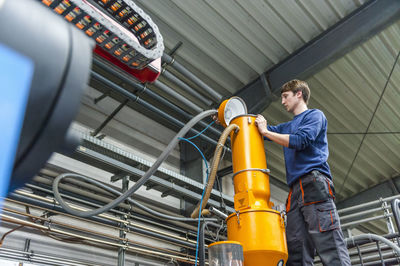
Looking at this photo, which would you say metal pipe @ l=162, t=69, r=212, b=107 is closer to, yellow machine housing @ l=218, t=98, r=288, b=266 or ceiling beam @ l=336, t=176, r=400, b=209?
yellow machine housing @ l=218, t=98, r=288, b=266

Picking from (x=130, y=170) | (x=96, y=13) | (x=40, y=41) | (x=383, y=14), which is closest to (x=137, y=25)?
(x=96, y=13)

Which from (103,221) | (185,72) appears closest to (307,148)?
(103,221)

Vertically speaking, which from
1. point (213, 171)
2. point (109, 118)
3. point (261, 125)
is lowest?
point (213, 171)

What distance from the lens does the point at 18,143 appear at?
1.15ft

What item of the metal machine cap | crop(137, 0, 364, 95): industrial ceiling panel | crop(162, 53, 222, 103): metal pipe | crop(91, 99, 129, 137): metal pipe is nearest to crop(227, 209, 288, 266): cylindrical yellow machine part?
the metal machine cap

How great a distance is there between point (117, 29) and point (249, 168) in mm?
1063

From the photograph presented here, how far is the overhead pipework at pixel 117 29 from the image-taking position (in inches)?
45.3

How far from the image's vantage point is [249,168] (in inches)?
75.8

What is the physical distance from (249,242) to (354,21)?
9.39 feet

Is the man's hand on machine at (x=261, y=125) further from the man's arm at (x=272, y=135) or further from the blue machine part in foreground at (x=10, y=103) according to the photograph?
the blue machine part in foreground at (x=10, y=103)

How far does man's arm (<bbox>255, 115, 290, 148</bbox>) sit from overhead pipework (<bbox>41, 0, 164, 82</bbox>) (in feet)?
2.90

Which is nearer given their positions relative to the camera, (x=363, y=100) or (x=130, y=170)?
(x=130, y=170)

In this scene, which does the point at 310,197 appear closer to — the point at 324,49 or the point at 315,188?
the point at 315,188

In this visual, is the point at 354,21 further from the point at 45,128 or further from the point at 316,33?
the point at 45,128
